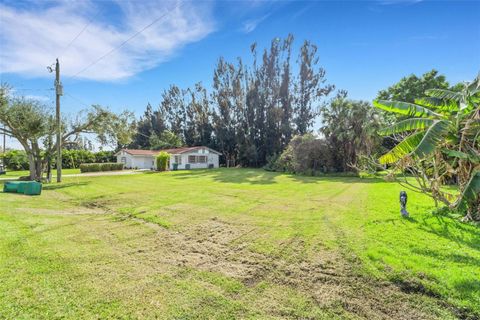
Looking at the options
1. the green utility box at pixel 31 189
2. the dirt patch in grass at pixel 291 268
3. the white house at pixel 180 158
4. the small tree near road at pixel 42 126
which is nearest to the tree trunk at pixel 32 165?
the small tree near road at pixel 42 126

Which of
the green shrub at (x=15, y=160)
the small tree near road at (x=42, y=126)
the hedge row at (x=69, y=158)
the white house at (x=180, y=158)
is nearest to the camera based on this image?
the small tree near road at (x=42, y=126)

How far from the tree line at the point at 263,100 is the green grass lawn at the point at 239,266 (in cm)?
3285

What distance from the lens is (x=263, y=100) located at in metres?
41.9

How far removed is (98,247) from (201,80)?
45756 mm

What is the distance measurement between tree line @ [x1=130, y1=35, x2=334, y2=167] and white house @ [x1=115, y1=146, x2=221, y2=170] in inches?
213

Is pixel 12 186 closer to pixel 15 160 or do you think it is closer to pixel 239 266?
pixel 239 266

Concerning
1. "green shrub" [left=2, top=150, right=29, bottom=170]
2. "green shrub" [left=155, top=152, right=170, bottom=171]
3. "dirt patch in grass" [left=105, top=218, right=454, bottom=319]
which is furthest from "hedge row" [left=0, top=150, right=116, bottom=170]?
"dirt patch in grass" [left=105, top=218, right=454, bottom=319]

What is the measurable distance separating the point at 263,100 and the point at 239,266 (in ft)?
129

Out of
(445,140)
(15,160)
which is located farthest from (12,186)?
(15,160)

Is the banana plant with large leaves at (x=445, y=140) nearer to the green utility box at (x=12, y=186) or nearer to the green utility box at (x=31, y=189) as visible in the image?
the green utility box at (x=31, y=189)

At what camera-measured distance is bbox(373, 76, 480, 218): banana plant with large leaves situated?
225 inches

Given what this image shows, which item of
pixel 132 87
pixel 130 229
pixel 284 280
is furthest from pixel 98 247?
pixel 132 87

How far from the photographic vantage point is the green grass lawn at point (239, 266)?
11.1ft

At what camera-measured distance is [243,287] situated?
3.93 m
